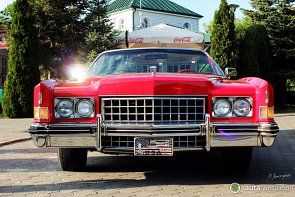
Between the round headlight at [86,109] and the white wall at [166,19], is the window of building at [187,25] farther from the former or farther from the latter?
the round headlight at [86,109]

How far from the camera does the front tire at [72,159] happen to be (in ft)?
17.2

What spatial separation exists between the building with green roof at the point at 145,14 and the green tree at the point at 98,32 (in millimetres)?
16654

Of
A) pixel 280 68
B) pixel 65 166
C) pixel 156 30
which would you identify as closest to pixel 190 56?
pixel 65 166

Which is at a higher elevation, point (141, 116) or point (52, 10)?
point (52, 10)

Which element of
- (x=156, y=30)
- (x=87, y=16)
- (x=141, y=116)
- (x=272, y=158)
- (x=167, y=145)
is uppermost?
(x=87, y=16)

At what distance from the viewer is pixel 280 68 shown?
25.0m

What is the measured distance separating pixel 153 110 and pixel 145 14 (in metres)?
39.9

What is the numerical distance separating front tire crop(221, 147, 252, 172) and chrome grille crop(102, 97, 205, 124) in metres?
0.95

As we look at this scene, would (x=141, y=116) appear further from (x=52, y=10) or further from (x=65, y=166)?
(x=52, y=10)

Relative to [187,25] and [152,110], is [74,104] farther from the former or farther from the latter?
[187,25]

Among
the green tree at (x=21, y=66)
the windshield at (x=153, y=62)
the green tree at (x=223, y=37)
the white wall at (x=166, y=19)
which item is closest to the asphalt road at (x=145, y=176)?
the windshield at (x=153, y=62)

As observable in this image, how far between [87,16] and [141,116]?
20.4 metres

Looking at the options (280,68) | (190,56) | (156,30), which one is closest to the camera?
(190,56)

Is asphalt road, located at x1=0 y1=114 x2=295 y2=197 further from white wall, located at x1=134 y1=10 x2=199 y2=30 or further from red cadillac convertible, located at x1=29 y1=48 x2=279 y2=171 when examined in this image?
white wall, located at x1=134 y1=10 x2=199 y2=30
